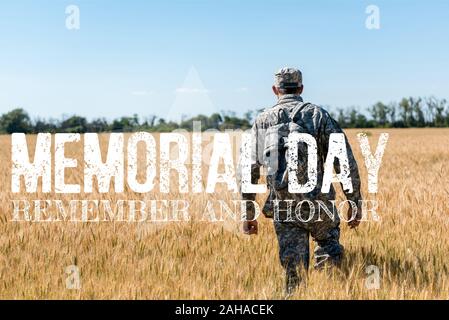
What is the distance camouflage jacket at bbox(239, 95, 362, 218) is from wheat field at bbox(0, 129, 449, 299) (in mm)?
536

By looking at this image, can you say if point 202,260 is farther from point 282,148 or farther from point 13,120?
point 13,120

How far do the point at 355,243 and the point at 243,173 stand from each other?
1.45 metres

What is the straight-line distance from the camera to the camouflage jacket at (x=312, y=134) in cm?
416

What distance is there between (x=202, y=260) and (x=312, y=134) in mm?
1303

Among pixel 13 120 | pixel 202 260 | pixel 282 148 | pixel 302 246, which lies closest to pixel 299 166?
pixel 282 148

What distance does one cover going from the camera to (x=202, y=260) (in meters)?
4.47

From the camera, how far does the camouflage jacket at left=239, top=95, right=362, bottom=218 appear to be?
164 inches

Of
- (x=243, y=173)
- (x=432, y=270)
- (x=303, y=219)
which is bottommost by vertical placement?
(x=432, y=270)

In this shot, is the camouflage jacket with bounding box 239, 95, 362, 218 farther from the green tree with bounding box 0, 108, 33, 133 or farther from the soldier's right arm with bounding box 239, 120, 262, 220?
the green tree with bounding box 0, 108, 33, 133

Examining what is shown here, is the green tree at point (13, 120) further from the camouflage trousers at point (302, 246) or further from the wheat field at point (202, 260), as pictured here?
the camouflage trousers at point (302, 246)
